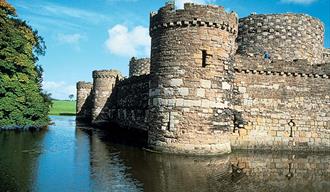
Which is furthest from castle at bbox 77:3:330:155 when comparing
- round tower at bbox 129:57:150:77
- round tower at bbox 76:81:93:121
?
round tower at bbox 76:81:93:121

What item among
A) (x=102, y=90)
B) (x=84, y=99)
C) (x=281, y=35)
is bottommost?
(x=84, y=99)

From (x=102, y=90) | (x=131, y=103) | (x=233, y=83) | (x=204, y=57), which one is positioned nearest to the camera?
(x=204, y=57)

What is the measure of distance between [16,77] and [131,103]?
341 inches

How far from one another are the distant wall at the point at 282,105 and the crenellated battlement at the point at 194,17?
2.66m

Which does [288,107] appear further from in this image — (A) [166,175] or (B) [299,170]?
(A) [166,175]

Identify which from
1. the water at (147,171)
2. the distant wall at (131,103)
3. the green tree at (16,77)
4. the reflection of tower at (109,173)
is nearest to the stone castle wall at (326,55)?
the water at (147,171)

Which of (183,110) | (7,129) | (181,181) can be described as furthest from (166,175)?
(7,129)

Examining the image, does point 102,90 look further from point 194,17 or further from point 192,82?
point 194,17

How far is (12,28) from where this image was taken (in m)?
25.7

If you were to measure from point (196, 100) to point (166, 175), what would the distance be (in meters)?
4.94

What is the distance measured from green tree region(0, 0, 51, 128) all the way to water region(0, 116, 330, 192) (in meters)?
8.19

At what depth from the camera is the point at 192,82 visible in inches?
631

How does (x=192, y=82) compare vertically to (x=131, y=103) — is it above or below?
above

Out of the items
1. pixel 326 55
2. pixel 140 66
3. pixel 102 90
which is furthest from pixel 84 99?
pixel 326 55
